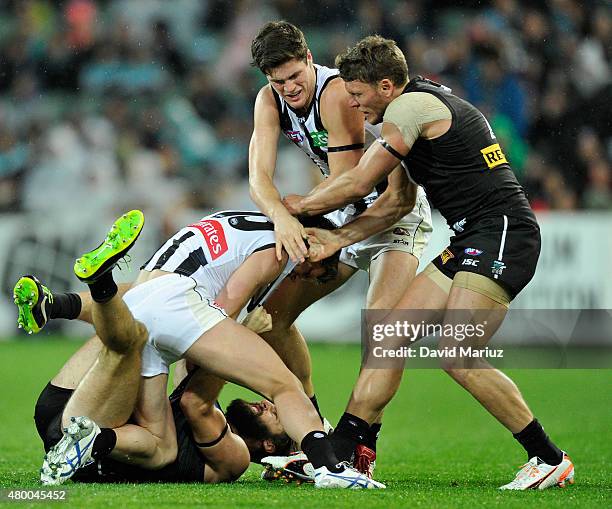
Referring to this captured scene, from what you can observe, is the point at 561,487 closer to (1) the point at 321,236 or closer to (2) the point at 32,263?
(1) the point at 321,236

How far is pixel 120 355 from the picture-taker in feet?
16.9

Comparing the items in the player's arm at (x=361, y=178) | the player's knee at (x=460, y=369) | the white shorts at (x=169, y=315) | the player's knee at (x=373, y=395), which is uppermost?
the player's arm at (x=361, y=178)

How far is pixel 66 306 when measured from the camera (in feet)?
20.1

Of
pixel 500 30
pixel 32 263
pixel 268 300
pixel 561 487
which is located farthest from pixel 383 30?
pixel 561 487

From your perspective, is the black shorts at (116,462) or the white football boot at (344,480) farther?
the black shorts at (116,462)

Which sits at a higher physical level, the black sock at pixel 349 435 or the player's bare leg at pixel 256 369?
the player's bare leg at pixel 256 369

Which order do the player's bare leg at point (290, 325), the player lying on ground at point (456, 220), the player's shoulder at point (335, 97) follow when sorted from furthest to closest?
1. the player's bare leg at point (290, 325)
2. the player's shoulder at point (335, 97)
3. the player lying on ground at point (456, 220)

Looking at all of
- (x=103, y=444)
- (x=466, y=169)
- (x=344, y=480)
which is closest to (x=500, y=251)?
(x=466, y=169)

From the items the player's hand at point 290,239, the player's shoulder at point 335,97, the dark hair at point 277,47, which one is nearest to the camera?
the player's hand at point 290,239

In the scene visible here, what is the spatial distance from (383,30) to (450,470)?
9.37 metres

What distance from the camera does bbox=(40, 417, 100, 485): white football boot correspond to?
16.4ft

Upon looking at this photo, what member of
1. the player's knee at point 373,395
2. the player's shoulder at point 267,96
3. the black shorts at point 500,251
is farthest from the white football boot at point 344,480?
the player's shoulder at point 267,96

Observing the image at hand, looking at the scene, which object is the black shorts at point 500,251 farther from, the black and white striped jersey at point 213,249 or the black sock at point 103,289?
the black sock at point 103,289

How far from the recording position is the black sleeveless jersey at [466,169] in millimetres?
5598
